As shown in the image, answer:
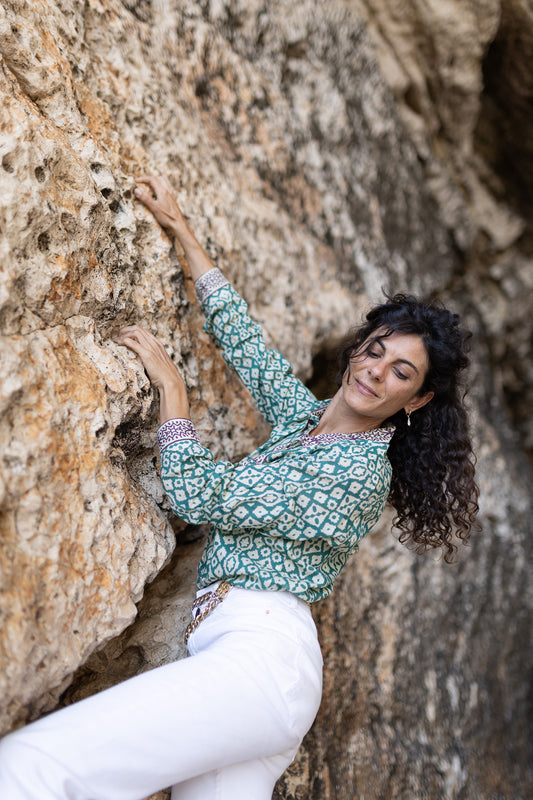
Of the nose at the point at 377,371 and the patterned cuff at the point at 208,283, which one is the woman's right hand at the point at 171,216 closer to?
the patterned cuff at the point at 208,283

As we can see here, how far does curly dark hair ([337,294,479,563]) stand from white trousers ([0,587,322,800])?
0.47 meters

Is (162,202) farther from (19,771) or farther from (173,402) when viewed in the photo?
(19,771)

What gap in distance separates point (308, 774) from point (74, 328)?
1540 millimetres

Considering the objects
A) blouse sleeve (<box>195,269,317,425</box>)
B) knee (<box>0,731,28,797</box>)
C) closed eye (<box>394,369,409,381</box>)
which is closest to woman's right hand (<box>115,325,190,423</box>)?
blouse sleeve (<box>195,269,317,425</box>)

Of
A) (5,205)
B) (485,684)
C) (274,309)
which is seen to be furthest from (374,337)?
(485,684)

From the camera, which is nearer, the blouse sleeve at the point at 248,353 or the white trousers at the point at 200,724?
the white trousers at the point at 200,724

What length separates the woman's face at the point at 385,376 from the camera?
1.74 m

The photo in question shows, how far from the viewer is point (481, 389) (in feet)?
13.3

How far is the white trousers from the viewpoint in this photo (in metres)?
1.27

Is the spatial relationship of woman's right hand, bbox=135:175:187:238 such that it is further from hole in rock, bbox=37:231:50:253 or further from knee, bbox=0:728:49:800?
knee, bbox=0:728:49:800

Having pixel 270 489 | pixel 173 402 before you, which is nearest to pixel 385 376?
pixel 270 489

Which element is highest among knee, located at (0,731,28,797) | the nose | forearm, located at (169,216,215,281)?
forearm, located at (169,216,215,281)

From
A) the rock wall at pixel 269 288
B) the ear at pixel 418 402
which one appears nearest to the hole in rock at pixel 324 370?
the rock wall at pixel 269 288

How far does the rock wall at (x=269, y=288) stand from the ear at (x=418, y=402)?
58 centimetres
